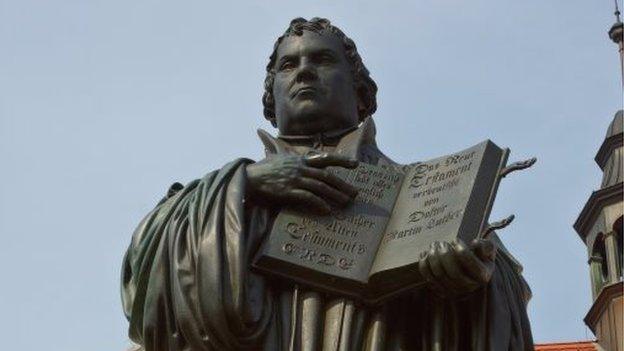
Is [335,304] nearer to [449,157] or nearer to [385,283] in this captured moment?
[385,283]

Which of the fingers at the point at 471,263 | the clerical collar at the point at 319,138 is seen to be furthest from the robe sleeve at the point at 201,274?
the fingers at the point at 471,263

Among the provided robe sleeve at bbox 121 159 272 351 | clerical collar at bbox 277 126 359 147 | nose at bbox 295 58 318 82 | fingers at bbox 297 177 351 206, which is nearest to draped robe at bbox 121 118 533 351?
robe sleeve at bbox 121 159 272 351

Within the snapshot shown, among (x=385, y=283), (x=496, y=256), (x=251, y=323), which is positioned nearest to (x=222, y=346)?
(x=251, y=323)

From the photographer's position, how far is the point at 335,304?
35.9ft

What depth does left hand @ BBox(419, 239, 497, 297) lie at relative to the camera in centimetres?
1048

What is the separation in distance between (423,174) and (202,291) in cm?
158

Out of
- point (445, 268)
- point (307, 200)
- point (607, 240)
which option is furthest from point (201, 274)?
point (607, 240)

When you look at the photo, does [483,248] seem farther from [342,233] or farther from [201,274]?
[201,274]

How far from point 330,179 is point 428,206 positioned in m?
0.58

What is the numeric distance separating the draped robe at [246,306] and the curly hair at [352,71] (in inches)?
51.9

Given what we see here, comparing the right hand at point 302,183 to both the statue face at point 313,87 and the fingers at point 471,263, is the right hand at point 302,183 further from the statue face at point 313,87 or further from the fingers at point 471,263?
the fingers at point 471,263

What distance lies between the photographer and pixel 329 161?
11.2 m

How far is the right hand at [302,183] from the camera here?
1117 centimetres

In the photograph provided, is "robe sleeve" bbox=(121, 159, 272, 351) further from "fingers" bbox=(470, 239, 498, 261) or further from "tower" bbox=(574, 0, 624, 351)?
"tower" bbox=(574, 0, 624, 351)
